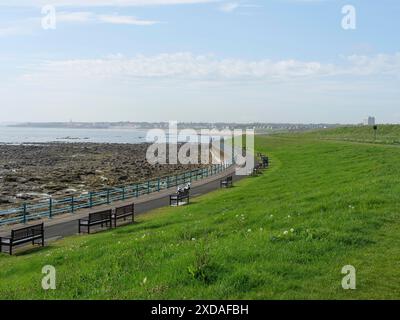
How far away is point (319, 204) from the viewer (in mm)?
16078

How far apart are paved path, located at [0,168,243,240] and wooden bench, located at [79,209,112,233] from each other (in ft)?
1.65

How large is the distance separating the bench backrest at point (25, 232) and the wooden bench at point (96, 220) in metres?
2.26

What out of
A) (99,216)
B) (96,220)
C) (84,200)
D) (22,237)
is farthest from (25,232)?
(84,200)

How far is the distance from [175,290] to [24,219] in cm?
1577

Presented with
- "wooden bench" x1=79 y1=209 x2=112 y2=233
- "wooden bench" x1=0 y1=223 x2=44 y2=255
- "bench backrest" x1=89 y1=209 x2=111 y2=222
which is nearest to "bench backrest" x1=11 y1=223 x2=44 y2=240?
"wooden bench" x1=0 y1=223 x2=44 y2=255

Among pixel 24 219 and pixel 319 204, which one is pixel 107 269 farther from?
pixel 24 219

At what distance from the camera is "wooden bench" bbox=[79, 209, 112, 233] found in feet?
65.3

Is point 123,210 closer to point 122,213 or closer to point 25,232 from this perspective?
point 122,213

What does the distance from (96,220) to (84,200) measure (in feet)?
41.6

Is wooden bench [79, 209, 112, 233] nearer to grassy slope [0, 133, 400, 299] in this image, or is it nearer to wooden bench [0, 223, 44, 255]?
wooden bench [0, 223, 44, 255]

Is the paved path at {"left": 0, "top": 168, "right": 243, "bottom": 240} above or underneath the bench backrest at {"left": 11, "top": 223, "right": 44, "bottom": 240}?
underneath

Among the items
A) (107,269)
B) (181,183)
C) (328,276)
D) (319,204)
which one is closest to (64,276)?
(107,269)

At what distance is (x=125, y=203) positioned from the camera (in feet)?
95.5
